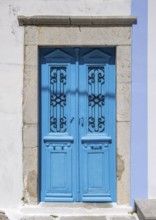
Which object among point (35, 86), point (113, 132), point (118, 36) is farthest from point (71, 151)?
point (118, 36)

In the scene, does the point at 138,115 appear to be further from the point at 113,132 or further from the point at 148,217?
the point at 148,217

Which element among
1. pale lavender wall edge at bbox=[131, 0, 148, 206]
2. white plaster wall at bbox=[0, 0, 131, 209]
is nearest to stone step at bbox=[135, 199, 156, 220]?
pale lavender wall edge at bbox=[131, 0, 148, 206]

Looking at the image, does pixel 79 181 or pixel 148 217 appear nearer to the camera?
pixel 148 217

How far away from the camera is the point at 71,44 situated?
16.6 feet

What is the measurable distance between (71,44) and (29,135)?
54.6 inches

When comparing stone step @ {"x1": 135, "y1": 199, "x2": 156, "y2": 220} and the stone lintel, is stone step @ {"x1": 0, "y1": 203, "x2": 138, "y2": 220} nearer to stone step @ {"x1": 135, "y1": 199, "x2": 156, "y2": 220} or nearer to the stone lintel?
stone step @ {"x1": 135, "y1": 199, "x2": 156, "y2": 220}

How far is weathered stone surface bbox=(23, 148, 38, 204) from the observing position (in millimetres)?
5047

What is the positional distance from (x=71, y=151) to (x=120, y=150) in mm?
698

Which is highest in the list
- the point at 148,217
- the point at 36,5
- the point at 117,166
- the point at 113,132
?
the point at 36,5

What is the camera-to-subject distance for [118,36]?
16.5 feet

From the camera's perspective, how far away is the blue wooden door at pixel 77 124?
519 cm

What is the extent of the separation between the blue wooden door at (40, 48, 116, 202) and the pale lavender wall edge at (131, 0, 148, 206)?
294mm

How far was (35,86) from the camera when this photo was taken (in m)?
5.05

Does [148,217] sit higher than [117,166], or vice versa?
[117,166]
